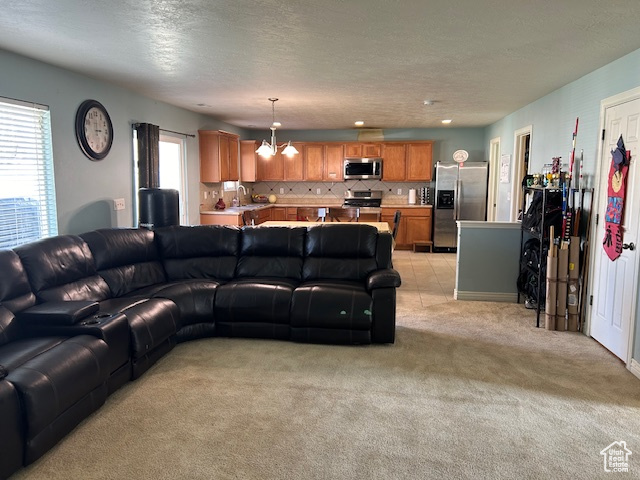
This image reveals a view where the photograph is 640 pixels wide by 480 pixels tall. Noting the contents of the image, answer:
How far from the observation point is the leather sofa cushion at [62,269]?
10.4ft

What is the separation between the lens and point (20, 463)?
7.18 ft

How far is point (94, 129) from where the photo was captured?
4562 mm

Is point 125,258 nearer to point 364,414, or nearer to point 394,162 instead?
point 364,414

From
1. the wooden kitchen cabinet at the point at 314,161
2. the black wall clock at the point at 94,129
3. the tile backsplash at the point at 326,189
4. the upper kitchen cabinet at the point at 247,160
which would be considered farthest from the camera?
the tile backsplash at the point at 326,189

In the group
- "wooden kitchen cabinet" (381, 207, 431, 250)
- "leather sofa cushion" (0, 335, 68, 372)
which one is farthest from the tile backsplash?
"leather sofa cushion" (0, 335, 68, 372)

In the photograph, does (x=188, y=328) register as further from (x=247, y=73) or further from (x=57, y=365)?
(x=247, y=73)

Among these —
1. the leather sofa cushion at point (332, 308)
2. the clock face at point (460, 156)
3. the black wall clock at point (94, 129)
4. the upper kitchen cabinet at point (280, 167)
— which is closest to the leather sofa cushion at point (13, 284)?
the black wall clock at point (94, 129)

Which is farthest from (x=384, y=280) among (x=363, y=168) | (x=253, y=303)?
(x=363, y=168)

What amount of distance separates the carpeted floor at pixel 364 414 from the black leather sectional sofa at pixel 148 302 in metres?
0.17

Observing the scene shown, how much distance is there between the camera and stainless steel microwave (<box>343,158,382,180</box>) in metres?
9.15

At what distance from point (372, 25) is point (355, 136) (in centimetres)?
668

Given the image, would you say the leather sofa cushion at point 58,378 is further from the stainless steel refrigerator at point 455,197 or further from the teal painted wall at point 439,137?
the teal painted wall at point 439,137

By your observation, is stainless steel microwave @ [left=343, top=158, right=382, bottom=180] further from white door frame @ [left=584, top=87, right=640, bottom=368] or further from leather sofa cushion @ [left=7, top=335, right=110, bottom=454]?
leather sofa cushion @ [left=7, top=335, right=110, bottom=454]

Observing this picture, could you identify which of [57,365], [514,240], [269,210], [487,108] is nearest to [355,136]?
[269,210]
